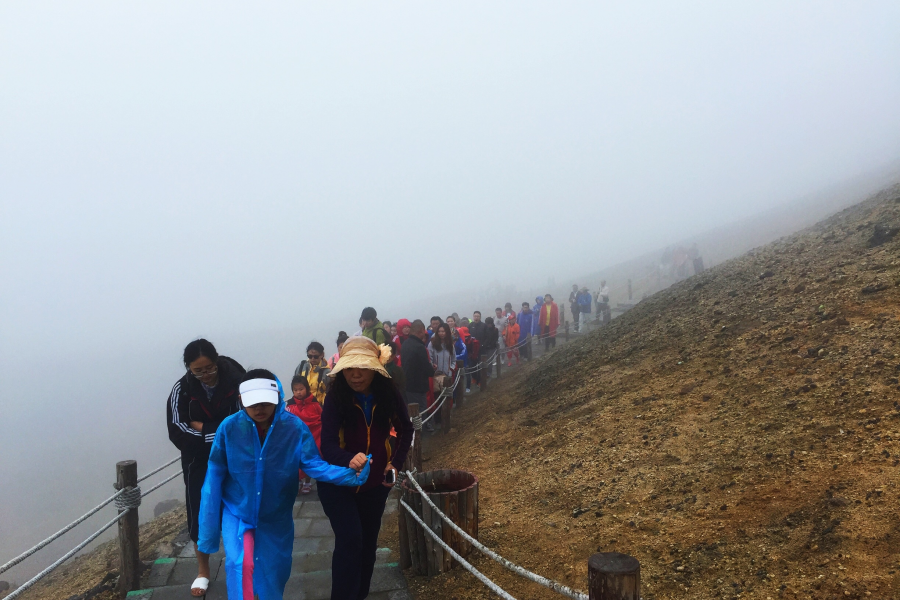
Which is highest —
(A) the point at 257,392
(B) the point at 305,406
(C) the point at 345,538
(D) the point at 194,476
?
(A) the point at 257,392

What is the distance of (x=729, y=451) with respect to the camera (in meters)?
5.24

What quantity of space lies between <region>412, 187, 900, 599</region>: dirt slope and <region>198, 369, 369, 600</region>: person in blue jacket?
1577 millimetres

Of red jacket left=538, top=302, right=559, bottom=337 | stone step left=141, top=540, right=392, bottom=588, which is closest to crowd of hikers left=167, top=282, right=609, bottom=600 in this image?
stone step left=141, top=540, right=392, bottom=588

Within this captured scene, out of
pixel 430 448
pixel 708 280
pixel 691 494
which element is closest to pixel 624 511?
pixel 691 494

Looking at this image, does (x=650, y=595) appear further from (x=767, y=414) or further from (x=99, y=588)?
(x=99, y=588)

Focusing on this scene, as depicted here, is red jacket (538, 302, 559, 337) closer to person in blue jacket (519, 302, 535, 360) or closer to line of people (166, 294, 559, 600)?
person in blue jacket (519, 302, 535, 360)

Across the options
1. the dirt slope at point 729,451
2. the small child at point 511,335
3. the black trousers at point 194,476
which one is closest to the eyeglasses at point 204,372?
the black trousers at point 194,476

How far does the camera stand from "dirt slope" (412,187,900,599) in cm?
366

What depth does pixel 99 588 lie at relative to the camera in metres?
4.90

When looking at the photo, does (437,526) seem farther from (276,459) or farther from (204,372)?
(204,372)

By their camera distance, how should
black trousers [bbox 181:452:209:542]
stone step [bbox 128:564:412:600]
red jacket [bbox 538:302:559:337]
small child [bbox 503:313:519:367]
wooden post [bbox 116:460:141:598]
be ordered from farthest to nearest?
red jacket [bbox 538:302:559:337] < small child [bbox 503:313:519:367] < wooden post [bbox 116:460:141:598] < stone step [bbox 128:564:412:600] < black trousers [bbox 181:452:209:542]

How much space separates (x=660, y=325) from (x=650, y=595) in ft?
26.3

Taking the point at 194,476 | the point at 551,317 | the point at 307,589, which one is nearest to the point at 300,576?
the point at 307,589

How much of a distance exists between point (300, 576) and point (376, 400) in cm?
205
